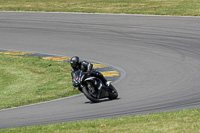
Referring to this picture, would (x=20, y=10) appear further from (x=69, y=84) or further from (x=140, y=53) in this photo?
(x=69, y=84)

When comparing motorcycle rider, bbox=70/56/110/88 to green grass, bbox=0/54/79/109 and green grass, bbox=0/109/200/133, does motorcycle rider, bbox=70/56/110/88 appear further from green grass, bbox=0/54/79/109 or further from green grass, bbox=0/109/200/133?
green grass, bbox=0/109/200/133

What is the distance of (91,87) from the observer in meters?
14.3

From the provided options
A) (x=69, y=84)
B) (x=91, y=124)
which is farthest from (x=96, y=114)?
(x=69, y=84)

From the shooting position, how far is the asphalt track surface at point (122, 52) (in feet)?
43.0

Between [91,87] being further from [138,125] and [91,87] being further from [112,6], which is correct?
[112,6]

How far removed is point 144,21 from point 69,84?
12.6 m

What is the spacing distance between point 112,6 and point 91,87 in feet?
69.5

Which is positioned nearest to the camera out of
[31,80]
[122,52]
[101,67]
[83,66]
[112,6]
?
[83,66]

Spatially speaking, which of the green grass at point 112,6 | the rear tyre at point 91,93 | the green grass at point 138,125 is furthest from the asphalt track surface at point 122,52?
the green grass at point 112,6

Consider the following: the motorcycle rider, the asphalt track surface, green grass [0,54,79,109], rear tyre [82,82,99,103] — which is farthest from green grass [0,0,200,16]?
rear tyre [82,82,99,103]

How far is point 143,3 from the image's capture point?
1400 inches

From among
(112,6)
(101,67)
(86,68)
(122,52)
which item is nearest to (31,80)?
(101,67)

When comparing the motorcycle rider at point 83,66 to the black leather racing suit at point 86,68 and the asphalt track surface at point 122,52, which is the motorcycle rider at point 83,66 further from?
the asphalt track surface at point 122,52

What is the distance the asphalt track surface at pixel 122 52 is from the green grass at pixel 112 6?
4.74 ft
